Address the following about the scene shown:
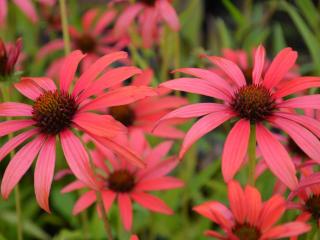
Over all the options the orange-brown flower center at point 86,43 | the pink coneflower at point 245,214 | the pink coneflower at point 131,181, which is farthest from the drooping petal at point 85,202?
the orange-brown flower center at point 86,43

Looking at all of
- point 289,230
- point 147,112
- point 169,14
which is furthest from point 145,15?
point 289,230

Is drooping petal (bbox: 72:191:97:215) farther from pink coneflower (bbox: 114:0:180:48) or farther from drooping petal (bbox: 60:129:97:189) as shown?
pink coneflower (bbox: 114:0:180:48)

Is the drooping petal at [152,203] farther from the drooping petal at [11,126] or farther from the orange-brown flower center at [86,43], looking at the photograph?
the orange-brown flower center at [86,43]

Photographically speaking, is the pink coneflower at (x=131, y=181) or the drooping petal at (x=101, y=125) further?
the pink coneflower at (x=131, y=181)

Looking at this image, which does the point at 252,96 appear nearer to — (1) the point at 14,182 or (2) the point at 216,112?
(2) the point at 216,112

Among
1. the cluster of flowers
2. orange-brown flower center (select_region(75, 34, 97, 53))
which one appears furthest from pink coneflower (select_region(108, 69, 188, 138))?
orange-brown flower center (select_region(75, 34, 97, 53))

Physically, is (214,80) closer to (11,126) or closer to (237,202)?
(237,202)
